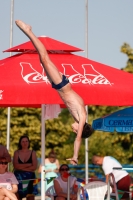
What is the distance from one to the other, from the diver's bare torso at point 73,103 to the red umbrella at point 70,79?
148cm

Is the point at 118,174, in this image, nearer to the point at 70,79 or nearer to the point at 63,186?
the point at 63,186

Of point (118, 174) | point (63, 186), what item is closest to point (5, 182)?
point (63, 186)

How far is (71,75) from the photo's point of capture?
941 cm

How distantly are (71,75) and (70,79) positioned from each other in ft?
0.45

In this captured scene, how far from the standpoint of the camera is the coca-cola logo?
30.4ft

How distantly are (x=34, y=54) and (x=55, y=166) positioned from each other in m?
5.28

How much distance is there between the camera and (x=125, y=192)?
10812mm

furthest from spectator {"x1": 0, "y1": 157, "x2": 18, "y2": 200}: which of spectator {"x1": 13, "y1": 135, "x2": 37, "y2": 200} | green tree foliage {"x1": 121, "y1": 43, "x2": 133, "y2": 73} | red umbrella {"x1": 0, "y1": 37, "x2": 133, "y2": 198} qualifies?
green tree foliage {"x1": 121, "y1": 43, "x2": 133, "y2": 73}

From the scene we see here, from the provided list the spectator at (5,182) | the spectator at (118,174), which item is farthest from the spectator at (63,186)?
the spectator at (5,182)

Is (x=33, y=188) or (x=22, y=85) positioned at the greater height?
(x=22, y=85)

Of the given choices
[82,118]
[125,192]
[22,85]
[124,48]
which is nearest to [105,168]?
[125,192]

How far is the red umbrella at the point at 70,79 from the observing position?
29.2 feet

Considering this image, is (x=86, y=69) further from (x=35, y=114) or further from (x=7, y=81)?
(x=35, y=114)

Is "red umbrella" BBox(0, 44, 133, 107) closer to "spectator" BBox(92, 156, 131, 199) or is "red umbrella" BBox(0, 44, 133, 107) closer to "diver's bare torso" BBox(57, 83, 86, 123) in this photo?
"diver's bare torso" BBox(57, 83, 86, 123)
